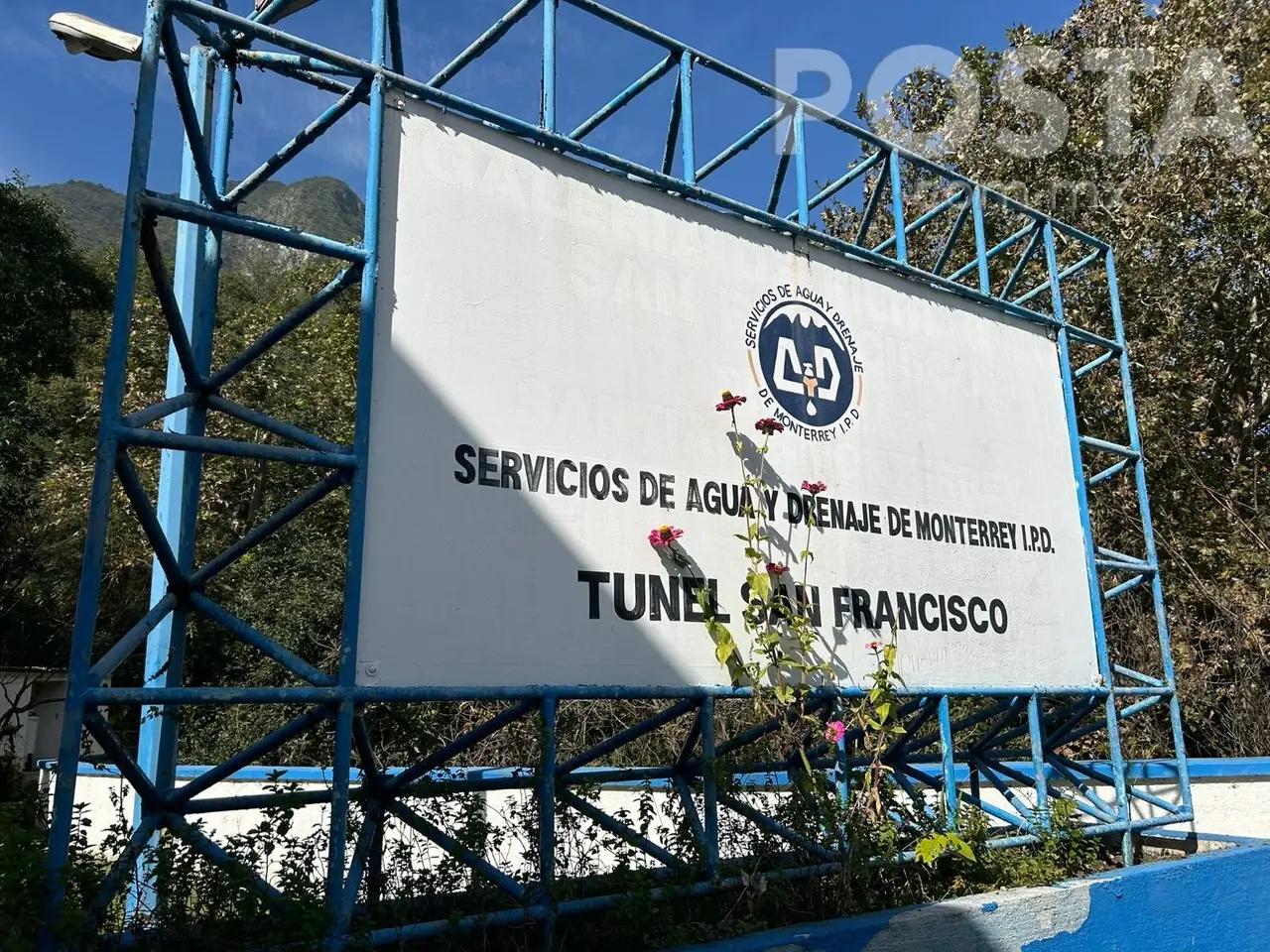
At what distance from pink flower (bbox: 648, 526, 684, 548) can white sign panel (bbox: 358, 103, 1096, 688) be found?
0.06 m

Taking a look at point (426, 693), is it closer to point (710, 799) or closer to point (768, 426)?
point (710, 799)

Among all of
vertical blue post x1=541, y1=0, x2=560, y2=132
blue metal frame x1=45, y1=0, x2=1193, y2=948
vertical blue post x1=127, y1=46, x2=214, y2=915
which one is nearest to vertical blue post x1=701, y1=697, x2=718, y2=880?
blue metal frame x1=45, y1=0, x2=1193, y2=948

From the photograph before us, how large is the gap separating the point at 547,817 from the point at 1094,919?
10.3ft

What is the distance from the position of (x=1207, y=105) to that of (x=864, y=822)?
12203mm

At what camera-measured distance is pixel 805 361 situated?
20.7 feet

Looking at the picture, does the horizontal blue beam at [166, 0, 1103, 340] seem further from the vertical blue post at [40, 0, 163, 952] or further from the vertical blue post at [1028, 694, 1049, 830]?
the vertical blue post at [1028, 694, 1049, 830]

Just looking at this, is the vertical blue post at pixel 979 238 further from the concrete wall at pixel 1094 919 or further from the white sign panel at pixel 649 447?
the concrete wall at pixel 1094 919

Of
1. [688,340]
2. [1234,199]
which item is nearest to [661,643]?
[688,340]

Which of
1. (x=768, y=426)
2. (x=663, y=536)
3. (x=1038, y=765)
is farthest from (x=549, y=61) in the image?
(x=1038, y=765)

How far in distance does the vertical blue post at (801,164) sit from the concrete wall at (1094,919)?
13.5ft

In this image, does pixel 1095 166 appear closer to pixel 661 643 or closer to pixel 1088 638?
pixel 1088 638

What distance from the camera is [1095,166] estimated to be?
14383 mm

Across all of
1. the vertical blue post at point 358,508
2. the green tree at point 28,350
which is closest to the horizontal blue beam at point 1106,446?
the vertical blue post at point 358,508

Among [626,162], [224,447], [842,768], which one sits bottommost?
[842,768]
